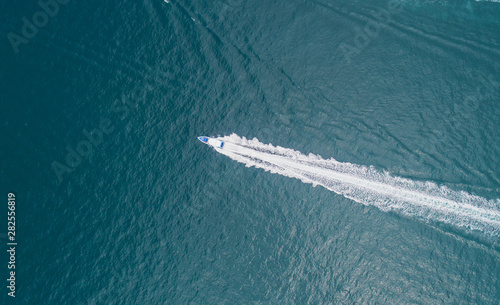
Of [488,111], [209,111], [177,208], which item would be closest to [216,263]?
[177,208]

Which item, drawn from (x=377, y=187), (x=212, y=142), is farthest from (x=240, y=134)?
(x=377, y=187)

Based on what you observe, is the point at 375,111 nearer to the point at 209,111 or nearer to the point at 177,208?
the point at 209,111

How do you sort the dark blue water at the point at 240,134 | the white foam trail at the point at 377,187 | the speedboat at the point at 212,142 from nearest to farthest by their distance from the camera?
the dark blue water at the point at 240,134 → the speedboat at the point at 212,142 → the white foam trail at the point at 377,187

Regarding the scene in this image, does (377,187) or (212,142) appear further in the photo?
(377,187)

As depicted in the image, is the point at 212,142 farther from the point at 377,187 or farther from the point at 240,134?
the point at 377,187

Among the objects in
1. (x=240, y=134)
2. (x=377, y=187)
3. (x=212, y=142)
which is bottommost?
(x=377, y=187)
